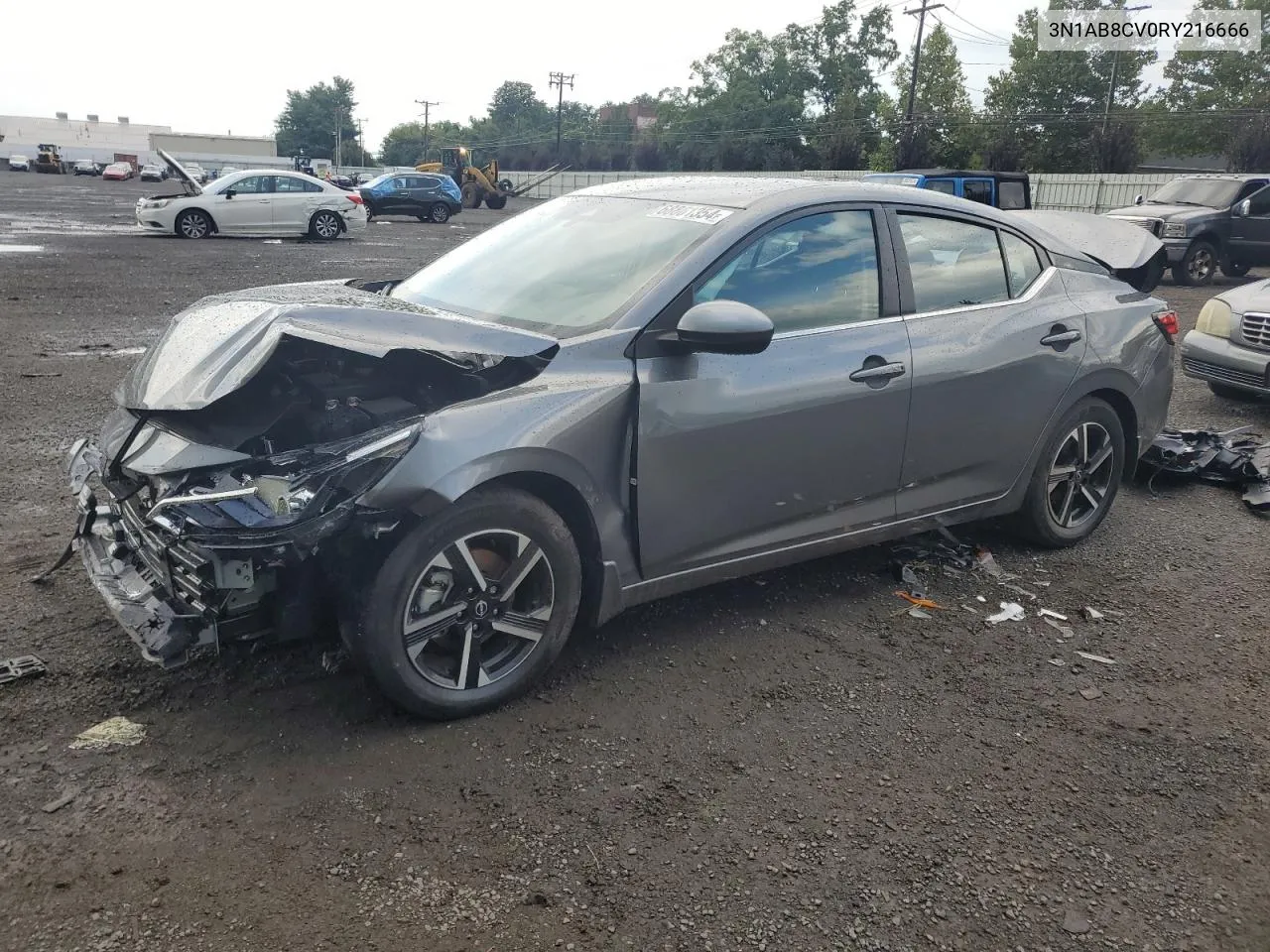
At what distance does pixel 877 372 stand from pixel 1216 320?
5.77m

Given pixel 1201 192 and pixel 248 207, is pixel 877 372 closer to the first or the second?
pixel 1201 192

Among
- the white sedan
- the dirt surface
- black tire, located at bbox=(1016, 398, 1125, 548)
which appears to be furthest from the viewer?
the white sedan

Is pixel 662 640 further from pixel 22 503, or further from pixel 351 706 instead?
pixel 22 503

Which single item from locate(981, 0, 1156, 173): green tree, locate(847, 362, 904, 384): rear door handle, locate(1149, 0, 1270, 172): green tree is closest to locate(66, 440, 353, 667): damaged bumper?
locate(847, 362, 904, 384): rear door handle

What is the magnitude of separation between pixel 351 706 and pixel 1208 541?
4.45 m

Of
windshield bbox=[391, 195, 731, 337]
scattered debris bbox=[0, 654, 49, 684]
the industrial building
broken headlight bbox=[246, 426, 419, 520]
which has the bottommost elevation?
scattered debris bbox=[0, 654, 49, 684]

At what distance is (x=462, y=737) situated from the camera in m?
3.11

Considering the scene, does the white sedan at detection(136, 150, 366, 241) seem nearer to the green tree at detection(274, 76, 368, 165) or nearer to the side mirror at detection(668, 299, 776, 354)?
the side mirror at detection(668, 299, 776, 354)

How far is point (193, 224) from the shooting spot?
20.8 m

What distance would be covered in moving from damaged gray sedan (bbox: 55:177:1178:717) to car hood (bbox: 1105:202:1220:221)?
47.9ft

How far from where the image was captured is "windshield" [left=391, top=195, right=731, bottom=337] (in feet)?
11.9

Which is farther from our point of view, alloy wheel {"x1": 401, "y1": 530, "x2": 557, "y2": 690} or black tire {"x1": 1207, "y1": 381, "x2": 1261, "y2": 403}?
black tire {"x1": 1207, "y1": 381, "x2": 1261, "y2": 403}

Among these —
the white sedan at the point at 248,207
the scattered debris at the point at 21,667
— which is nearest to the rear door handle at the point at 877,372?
the scattered debris at the point at 21,667

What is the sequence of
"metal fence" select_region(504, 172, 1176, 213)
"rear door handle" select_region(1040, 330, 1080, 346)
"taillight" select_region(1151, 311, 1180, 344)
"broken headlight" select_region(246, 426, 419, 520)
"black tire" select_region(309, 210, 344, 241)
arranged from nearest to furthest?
"broken headlight" select_region(246, 426, 419, 520), "rear door handle" select_region(1040, 330, 1080, 346), "taillight" select_region(1151, 311, 1180, 344), "black tire" select_region(309, 210, 344, 241), "metal fence" select_region(504, 172, 1176, 213)
